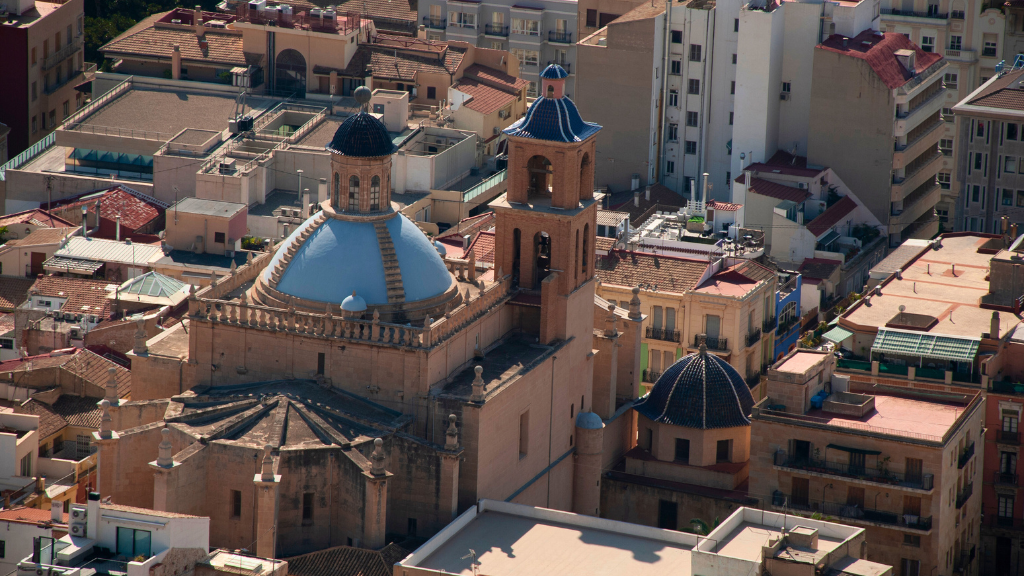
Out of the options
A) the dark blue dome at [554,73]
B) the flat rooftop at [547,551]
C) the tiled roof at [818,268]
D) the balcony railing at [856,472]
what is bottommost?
the flat rooftop at [547,551]

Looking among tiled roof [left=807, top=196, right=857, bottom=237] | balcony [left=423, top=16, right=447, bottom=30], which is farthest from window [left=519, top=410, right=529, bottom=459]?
balcony [left=423, top=16, right=447, bottom=30]

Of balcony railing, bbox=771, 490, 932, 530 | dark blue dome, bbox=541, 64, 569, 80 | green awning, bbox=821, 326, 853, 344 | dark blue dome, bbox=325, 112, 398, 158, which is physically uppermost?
dark blue dome, bbox=541, 64, 569, 80

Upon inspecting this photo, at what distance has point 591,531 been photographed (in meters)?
95.3

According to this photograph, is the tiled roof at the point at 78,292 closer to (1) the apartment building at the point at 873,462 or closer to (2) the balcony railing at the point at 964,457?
(1) the apartment building at the point at 873,462

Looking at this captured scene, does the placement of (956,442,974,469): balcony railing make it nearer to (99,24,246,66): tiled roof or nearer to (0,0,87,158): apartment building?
(99,24,246,66): tiled roof

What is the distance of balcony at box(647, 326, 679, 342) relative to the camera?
12394cm

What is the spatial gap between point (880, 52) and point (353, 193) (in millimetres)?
62611

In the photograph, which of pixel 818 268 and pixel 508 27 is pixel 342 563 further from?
pixel 508 27

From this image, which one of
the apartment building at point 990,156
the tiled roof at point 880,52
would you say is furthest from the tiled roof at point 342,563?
the tiled roof at point 880,52

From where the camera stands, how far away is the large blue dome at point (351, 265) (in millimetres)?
96125

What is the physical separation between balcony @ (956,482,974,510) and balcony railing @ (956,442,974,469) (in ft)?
4.57

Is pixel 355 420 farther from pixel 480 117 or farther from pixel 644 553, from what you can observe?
pixel 480 117

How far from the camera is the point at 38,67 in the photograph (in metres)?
160

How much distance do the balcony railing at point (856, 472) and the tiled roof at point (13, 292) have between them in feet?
157
